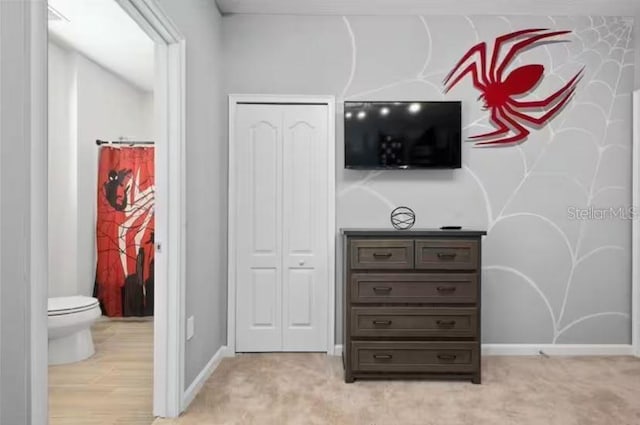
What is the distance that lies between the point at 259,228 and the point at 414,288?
132 cm

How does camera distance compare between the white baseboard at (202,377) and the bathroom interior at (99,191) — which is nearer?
the white baseboard at (202,377)

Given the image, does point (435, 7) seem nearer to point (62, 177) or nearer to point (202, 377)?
point (202, 377)

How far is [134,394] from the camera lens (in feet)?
8.77

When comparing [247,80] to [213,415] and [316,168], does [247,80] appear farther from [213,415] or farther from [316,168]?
[213,415]

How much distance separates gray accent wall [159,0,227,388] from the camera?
264cm

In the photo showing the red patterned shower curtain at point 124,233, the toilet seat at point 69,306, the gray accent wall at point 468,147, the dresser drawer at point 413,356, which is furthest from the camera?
the red patterned shower curtain at point 124,233

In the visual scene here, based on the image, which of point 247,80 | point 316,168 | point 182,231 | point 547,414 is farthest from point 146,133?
point 547,414

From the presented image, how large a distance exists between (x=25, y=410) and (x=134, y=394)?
1.64 m

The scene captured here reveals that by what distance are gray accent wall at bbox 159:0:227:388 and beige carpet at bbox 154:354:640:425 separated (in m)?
0.29

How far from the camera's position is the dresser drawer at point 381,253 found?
2.91 metres

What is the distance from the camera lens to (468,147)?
11.4 feet

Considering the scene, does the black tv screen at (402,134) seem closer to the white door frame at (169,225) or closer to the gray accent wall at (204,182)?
the gray accent wall at (204,182)

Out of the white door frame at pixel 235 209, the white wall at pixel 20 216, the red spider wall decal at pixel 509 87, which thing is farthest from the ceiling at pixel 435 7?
the white wall at pixel 20 216

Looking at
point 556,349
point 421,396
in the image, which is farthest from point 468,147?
point 421,396
